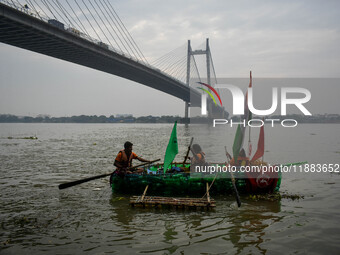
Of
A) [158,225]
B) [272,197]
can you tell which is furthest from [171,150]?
[272,197]

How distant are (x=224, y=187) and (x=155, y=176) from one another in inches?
79.1

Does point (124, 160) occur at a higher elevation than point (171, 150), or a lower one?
lower

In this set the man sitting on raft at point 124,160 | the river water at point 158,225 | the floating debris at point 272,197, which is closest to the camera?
the river water at point 158,225

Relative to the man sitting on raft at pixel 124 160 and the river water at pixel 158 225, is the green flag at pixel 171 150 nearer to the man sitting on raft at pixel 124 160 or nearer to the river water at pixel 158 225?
the man sitting on raft at pixel 124 160

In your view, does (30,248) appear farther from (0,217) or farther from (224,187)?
(224,187)

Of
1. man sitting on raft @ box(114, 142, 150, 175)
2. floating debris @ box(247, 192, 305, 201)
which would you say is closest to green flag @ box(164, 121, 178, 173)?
man sitting on raft @ box(114, 142, 150, 175)

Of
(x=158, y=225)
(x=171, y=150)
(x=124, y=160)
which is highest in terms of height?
(x=171, y=150)

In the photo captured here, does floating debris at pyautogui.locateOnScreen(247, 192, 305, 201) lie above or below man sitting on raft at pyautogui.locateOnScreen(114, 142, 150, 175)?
below

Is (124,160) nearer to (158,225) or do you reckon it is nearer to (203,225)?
(158,225)

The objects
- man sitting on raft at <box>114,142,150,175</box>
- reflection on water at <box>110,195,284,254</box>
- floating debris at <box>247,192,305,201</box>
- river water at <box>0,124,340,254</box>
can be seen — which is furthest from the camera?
man sitting on raft at <box>114,142,150,175</box>

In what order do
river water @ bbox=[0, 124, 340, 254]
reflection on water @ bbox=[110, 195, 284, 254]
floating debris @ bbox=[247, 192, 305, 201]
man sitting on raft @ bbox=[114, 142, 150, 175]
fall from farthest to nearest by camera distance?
man sitting on raft @ bbox=[114, 142, 150, 175] < floating debris @ bbox=[247, 192, 305, 201] < reflection on water @ bbox=[110, 195, 284, 254] < river water @ bbox=[0, 124, 340, 254]

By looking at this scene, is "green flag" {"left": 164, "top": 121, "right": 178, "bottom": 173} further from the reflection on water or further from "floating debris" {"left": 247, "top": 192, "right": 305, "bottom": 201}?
"floating debris" {"left": 247, "top": 192, "right": 305, "bottom": 201}

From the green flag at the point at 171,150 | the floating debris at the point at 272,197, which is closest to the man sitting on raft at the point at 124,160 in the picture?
the green flag at the point at 171,150

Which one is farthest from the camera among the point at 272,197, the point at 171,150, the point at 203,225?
the point at 171,150
